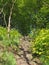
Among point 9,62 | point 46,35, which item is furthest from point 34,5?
point 9,62

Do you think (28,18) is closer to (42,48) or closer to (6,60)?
(42,48)

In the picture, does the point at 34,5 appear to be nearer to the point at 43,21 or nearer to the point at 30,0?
the point at 30,0

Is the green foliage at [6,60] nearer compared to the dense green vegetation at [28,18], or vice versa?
the green foliage at [6,60]

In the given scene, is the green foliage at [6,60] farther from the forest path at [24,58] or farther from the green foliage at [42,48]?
the green foliage at [42,48]

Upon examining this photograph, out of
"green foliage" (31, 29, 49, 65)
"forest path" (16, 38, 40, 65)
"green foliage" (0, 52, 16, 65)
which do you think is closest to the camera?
"green foliage" (0, 52, 16, 65)

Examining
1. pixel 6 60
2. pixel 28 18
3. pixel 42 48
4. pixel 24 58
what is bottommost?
pixel 28 18

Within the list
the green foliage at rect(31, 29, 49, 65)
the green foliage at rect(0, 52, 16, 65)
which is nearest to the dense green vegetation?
the green foliage at rect(31, 29, 49, 65)

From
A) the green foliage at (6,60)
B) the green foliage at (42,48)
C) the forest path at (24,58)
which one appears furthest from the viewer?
the green foliage at (42,48)

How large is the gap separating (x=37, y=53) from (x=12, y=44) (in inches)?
59.4

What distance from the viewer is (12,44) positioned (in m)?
14.3

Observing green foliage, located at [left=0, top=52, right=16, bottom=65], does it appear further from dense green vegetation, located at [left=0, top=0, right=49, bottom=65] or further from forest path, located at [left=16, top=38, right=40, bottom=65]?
dense green vegetation, located at [left=0, top=0, right=49, bottom=65]

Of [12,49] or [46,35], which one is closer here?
[12,49]

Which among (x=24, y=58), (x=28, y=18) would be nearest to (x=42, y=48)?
(x=24, y=58)

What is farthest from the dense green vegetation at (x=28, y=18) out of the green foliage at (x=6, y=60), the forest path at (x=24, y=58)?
the green foliage at (x=6, y=60)
